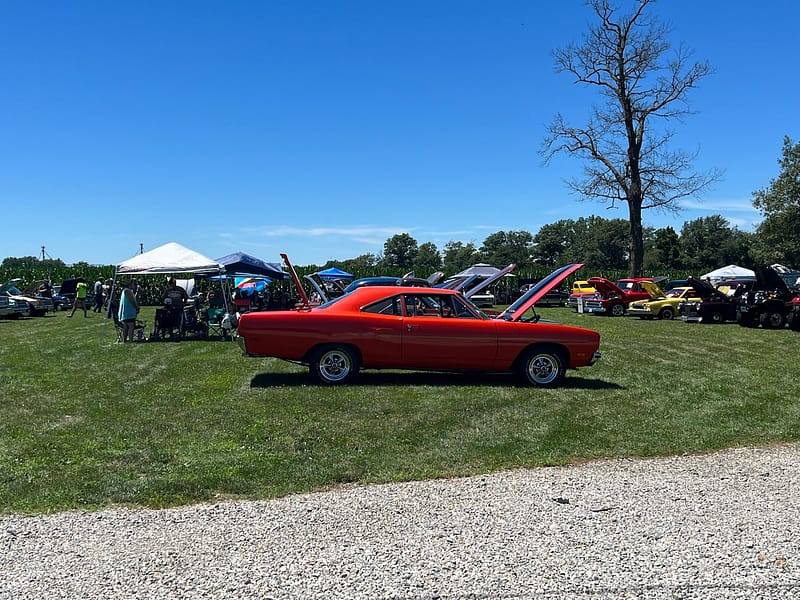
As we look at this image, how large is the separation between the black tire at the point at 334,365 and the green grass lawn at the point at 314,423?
0.84ft

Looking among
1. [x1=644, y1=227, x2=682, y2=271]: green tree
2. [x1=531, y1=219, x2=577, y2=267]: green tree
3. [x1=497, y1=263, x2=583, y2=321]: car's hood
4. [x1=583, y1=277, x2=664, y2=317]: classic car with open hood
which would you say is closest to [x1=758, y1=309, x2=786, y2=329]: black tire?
[x1=583, y1=277, x2=664, y2=317]: classic car with open hood

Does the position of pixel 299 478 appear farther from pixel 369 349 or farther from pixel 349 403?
pixel 369 349

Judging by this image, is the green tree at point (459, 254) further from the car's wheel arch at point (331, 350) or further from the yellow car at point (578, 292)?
the car's wheel arch at point (331, 350)

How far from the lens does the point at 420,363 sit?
9.66m

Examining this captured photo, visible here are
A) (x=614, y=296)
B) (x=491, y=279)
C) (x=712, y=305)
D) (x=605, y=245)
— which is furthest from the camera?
(x=605, y=245)

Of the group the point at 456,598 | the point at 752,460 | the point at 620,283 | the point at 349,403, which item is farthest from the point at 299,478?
the point at 620,283

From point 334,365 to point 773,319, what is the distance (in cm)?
1690

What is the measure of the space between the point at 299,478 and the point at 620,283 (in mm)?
27859

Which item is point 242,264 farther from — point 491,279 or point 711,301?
point 711,301

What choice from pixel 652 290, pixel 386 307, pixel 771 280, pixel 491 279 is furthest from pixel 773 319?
pixel 386 307

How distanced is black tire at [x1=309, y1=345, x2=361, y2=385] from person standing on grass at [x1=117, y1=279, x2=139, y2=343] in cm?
828

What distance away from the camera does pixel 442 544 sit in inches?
161

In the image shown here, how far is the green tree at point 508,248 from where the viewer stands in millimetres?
109938

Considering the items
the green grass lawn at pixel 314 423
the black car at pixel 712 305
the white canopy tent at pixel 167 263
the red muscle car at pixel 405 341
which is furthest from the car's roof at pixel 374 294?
the black car at pixel 712 305
